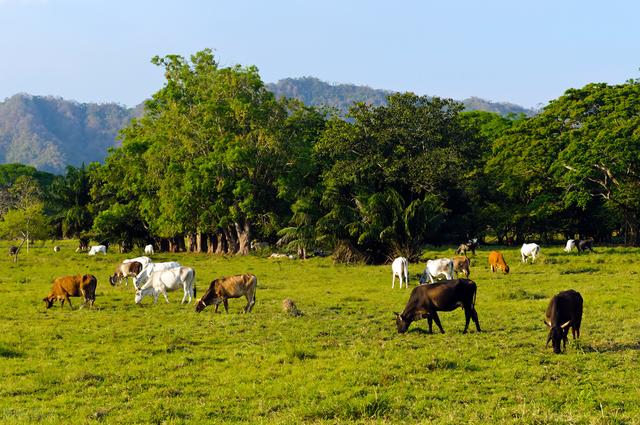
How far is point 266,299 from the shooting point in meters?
24.5

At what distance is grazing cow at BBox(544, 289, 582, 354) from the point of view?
44.2 ft

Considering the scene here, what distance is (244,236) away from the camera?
54.1 m

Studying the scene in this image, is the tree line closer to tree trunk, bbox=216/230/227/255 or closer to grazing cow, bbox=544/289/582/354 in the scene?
tree trunk, bbox=216/230/227/255

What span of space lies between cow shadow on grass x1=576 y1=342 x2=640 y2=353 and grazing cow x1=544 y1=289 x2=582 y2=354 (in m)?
0.48

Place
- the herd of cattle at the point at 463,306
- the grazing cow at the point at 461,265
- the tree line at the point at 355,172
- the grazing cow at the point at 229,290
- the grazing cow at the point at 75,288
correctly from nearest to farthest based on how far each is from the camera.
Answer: the herd of cattle at the point at 463,306
the grazing cow at the point at 229,290
the grazing cow at the point at 75,288
the grazing cow at the point at 461,265
the tree line at the point at 355,172

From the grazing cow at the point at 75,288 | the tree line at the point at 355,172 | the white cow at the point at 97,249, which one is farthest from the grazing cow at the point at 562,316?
the white cow at the point at 97,249

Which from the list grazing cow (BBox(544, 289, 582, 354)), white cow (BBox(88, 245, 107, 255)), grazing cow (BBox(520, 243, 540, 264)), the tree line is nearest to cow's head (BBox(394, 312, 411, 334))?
grazing cow (BBox(544, 289, 582, 354))

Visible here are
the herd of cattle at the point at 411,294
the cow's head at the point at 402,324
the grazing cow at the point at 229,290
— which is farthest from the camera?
the grazing cow at the point at 229,290

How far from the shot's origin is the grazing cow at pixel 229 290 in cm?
2052

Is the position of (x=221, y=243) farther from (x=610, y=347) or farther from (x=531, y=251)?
(x=610, y=347)

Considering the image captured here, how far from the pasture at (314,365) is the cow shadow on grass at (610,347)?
7 centimetres

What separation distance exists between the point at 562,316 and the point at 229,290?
10680 mm

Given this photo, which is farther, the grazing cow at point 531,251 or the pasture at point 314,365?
the grazing cow at point 531,251

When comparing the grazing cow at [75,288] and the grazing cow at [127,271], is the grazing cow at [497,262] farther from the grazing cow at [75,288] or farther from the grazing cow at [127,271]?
the grazing cow at [75,288]
